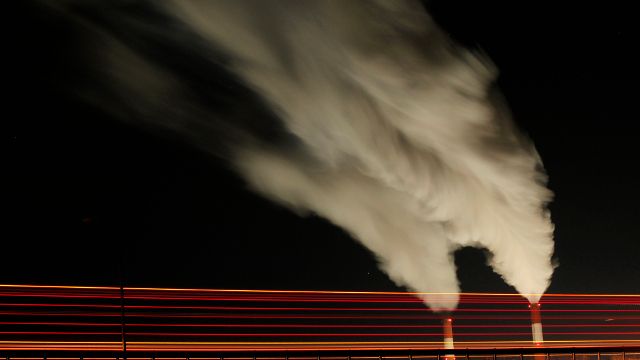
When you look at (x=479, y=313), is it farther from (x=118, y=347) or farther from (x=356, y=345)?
(x=118, y=347)

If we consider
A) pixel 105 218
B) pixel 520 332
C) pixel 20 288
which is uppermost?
pixel 105 218

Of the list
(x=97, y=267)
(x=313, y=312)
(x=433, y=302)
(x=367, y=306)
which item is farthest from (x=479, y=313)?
(x=97, y=267)

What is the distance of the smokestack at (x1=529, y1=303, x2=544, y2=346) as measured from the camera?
18.6m

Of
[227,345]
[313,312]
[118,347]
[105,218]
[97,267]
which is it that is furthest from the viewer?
[97,267]

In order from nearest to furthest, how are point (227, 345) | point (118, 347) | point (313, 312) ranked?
point (118, 347)
point (227, 345)
point (313, 312)

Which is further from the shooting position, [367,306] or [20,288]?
[367,306]

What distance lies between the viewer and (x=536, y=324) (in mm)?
19312

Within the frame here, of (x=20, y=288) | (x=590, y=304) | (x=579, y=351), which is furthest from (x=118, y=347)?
(x=590, y=304)

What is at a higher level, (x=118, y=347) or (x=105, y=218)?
(x=105, y=218)

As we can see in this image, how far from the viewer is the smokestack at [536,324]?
18.6 meters

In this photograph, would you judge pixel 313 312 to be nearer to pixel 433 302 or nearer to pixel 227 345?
pixel 227 345

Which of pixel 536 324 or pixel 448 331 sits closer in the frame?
pixel 448 331

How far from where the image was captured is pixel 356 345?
14.5 meters

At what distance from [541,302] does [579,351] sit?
37.7 feet
